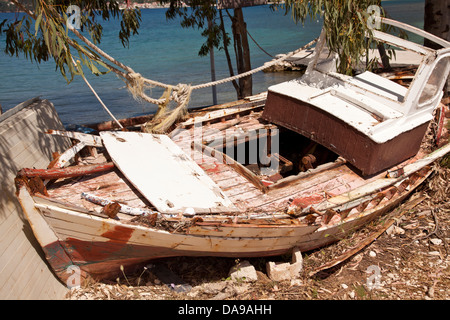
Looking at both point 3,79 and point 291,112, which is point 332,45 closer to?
point 291,112

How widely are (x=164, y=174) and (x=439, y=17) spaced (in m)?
8.87

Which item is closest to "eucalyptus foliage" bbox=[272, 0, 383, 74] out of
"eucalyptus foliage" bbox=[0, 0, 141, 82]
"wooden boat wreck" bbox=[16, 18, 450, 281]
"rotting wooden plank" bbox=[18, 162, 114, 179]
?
"wooden boat wreck" bbox=[16, 18, 450, 281]

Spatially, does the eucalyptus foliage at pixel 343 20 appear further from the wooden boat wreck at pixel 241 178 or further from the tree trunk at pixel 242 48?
the tree trunk at pixel 242 48

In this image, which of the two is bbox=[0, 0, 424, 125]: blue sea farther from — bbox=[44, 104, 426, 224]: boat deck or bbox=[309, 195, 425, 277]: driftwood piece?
bbox=[309, 195, 425, 277]: driftwood piece

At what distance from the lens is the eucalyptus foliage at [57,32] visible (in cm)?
543

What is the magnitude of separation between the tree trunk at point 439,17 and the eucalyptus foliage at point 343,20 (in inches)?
151

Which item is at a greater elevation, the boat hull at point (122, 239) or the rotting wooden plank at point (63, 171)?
the rotting wooden plank at point (63, 171)

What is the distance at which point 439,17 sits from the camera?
10.3 m

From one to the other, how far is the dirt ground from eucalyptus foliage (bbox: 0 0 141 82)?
299 centimetres

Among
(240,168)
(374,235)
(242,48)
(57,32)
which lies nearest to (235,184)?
(240,168)

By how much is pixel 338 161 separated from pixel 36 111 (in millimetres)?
4864

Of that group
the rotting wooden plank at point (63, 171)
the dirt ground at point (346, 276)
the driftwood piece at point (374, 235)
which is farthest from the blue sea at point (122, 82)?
the dirt ground at point (346, 276)

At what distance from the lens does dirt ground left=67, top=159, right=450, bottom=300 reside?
5.36 meters

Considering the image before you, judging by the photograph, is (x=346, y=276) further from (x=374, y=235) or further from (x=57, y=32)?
(x=57, y=32)
